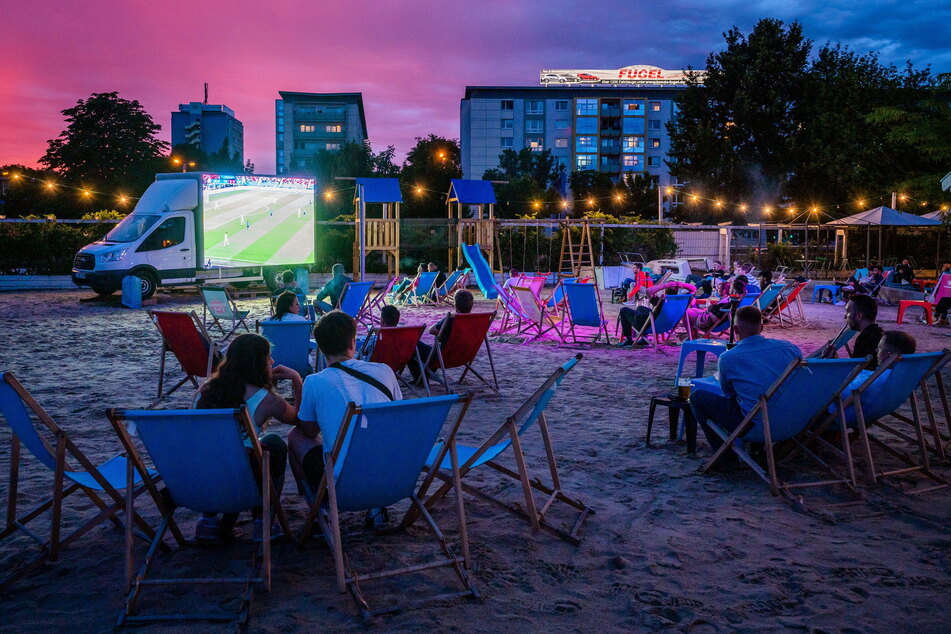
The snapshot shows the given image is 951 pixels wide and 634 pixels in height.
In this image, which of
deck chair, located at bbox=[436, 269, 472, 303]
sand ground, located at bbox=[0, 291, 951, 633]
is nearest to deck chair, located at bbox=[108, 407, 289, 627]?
sand ground, located at bbox=[0, 291, 951, 633]

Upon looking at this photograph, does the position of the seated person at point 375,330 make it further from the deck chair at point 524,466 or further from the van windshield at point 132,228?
the van windshield at point 132,228

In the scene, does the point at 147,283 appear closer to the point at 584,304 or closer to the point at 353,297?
the point at 353,297

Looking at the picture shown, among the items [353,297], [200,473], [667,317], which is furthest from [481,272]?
[200,473]

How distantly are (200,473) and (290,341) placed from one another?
3.59 metres

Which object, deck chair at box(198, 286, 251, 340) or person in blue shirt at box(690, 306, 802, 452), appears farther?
deck chair at box(198, 286, 251, 340)

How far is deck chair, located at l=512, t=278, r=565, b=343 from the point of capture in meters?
10.4

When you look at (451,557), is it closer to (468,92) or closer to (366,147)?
(366,147)

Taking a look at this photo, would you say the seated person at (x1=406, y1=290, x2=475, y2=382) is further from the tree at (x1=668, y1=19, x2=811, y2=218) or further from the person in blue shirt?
the tree at (x1=668, y1=19, x2=811, y2=218)

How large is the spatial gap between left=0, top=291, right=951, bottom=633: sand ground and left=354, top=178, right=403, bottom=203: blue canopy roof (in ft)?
57.9

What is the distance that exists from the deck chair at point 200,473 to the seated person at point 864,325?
420cm

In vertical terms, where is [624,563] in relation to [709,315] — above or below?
below

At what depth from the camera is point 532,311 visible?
10.6 m

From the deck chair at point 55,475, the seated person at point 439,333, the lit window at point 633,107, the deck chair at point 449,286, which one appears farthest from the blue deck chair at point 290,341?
the lit window at point 633,107

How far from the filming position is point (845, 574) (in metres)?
3.06
